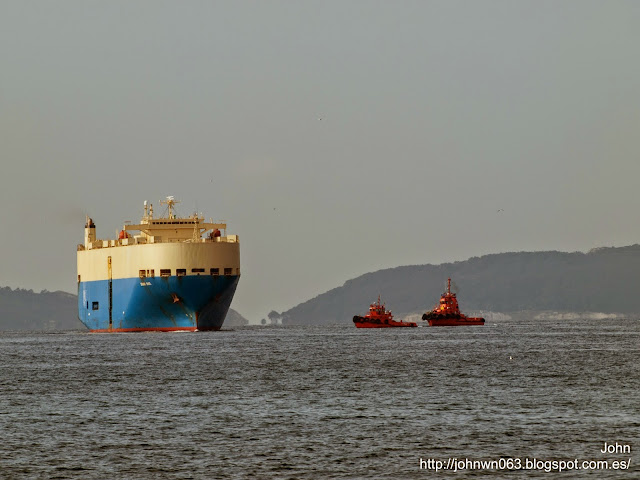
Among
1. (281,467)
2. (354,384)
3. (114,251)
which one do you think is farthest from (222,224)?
(281,467)

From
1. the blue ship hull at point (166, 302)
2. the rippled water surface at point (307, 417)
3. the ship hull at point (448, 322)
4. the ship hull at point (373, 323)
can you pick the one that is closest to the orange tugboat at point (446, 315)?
the ship hull at point (448, 322)

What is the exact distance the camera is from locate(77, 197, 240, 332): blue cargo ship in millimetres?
116562

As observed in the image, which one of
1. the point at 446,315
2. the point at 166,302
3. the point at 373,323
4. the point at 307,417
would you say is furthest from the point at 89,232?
the point at 307,417

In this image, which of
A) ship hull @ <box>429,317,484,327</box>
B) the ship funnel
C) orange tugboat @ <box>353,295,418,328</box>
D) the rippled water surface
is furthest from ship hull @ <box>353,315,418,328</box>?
the rippled water surface

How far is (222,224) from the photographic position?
127 m

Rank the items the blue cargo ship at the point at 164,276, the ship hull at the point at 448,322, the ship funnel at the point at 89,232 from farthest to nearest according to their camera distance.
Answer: the ship hull at the point at 448,322
the ship funnel at the point at 89,232
the blue cargo ship at the point at 164,276

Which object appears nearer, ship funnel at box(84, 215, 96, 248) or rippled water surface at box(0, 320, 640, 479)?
rippled water surface at box(0, 320, 640, 479)

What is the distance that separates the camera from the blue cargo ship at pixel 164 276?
117 m

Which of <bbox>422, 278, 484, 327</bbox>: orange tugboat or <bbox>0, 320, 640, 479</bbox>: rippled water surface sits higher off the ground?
<bbox>422, 278, 484, 327</bbox>: orange tugboat

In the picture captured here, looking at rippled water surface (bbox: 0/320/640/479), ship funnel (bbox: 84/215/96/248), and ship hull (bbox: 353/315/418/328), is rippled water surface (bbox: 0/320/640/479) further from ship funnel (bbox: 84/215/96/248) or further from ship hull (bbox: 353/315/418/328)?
ship hull (bbox: 353/315/418/328)

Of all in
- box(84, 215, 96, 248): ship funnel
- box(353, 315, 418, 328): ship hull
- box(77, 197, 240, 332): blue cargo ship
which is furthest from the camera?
box(353, 315, 418, 328): ship hull

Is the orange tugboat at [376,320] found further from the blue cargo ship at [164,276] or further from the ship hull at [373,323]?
the blue cargo ship at [164,276]

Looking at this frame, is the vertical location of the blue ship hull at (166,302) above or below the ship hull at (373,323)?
above

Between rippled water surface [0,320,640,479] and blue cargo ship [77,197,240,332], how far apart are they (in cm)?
4467
